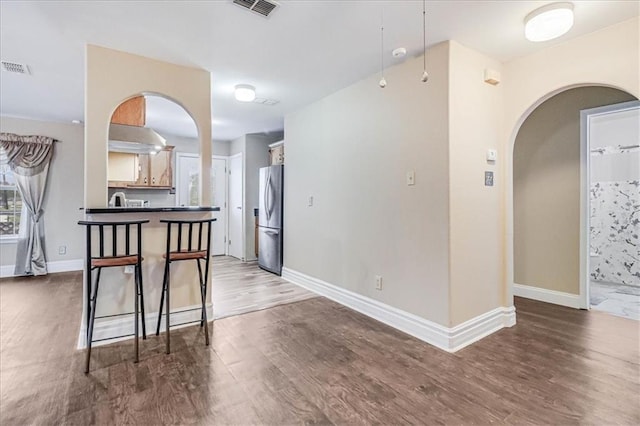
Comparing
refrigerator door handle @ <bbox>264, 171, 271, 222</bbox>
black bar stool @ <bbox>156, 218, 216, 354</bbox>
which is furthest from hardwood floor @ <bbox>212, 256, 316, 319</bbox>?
refrigerator door handle @ <bbox>264, 171, 271, 222</bbox>

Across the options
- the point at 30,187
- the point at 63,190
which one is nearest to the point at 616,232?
the point at 63,190

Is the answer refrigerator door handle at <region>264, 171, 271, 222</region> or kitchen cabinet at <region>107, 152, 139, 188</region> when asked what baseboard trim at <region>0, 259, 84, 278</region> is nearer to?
kitchen cabinet at <region>107, 152, 139, 188</region>

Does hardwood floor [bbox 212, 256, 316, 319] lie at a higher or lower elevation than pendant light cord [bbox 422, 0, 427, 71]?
lower

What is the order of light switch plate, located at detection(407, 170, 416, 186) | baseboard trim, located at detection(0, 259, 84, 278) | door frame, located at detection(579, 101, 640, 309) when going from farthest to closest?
baseboard trim, located at detection(0, 259, 84, 278), door frame, located at detection(579, 101, 640, 309), light switch plate, located at detection(407, 170, 416, 186)

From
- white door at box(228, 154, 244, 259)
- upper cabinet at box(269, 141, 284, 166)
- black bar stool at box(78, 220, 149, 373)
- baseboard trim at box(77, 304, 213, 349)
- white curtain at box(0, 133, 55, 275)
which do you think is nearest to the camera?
black bar stool at box(78, 220, 149, 373)

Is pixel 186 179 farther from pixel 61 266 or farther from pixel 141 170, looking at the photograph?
pixel 61 266

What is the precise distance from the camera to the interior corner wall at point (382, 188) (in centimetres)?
258

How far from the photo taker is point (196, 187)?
6340 millimetres

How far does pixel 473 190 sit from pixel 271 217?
3090mm

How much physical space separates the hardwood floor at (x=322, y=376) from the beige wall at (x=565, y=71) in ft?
2.77

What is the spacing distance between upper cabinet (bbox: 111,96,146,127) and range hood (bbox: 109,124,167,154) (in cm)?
10

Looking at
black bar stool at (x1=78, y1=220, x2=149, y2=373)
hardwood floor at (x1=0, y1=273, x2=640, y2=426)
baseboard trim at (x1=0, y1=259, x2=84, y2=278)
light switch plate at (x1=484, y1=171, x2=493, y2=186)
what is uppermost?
light switch plate at (x1=484, y1=171, x2=493, y2=186)

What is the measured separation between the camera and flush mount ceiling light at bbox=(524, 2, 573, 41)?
1.99m

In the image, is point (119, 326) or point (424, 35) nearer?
point (424, 35)
